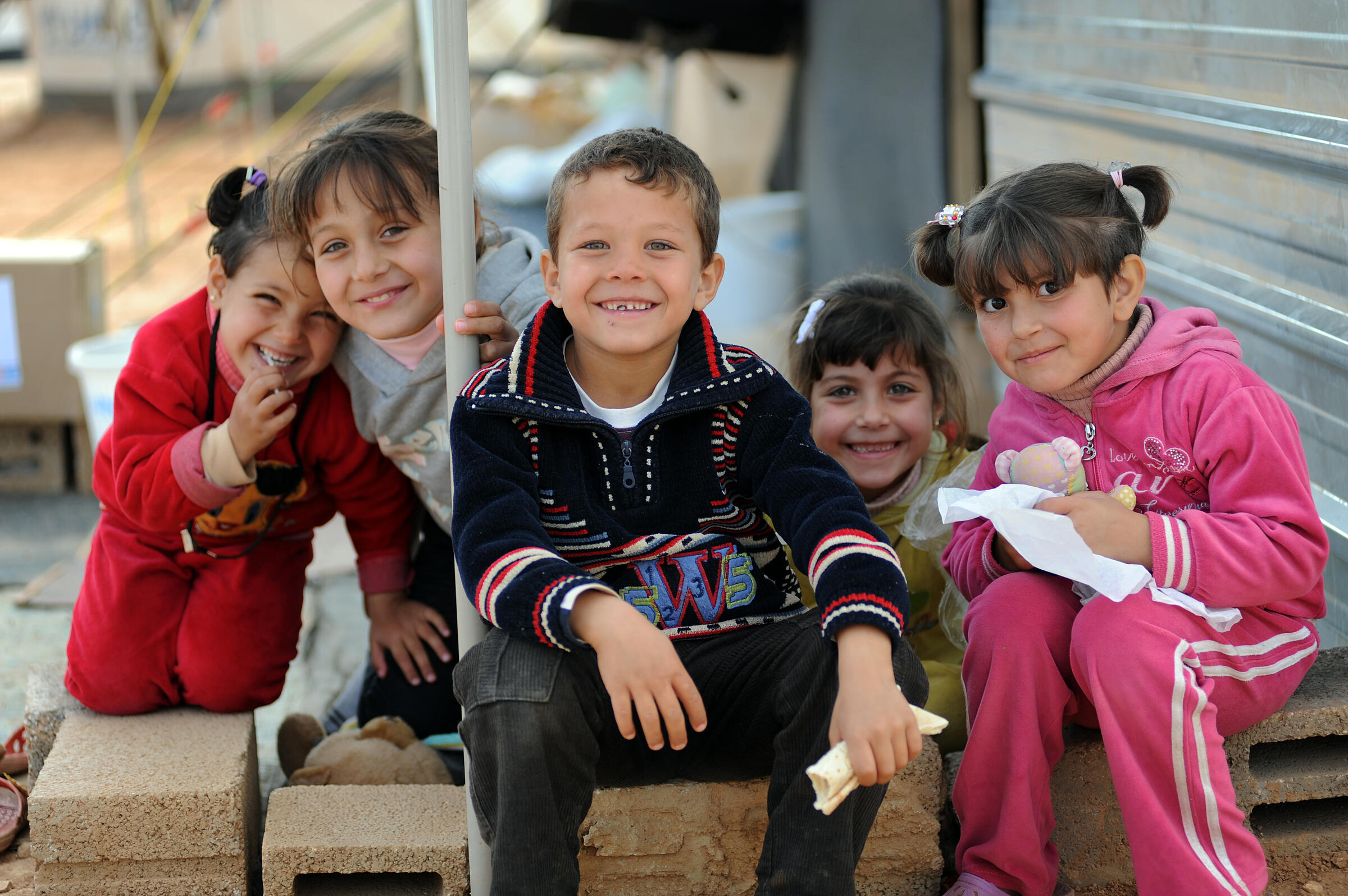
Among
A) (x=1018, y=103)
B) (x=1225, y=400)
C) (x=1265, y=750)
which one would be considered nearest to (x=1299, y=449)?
(x=1225, y=400)

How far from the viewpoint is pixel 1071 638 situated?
1783mm

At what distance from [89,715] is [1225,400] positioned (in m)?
2.03

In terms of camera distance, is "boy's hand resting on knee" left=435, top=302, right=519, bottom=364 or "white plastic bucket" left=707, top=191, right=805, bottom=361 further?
"white plastic bucket" left=707, top=191, right=805, bottom=361

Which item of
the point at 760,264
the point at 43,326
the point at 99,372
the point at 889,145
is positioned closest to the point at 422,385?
the point at 99,372

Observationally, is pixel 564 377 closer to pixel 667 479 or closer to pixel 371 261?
pixel 667 479

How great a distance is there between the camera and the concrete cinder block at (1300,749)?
1.88 m

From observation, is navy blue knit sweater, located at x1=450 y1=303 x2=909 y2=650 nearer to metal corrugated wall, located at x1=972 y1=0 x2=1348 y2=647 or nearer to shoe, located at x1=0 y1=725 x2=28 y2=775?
metal corrugated wall, located at x1=972 y1=0 x2=1348 y2=647

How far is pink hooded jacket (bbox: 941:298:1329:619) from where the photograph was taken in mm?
1707

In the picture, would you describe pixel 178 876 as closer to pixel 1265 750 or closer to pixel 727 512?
pixel 727 512

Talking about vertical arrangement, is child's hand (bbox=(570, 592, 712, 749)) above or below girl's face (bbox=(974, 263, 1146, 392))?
below

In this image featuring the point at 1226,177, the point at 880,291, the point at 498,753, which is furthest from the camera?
the point at 1226,177

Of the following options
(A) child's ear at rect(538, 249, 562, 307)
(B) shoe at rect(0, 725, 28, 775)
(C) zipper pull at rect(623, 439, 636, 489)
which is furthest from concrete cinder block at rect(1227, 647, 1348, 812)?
(B) shoe at rect(0, 725, 28, 775)

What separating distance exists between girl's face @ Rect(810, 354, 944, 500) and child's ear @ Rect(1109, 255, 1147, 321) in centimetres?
53

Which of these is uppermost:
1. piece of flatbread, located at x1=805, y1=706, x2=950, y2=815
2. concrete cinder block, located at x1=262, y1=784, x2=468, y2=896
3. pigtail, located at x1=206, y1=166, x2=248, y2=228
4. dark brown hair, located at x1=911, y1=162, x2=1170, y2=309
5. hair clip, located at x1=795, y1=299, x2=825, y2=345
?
pigtail, located at x1=206, y1=166, x2=248, y2=228
